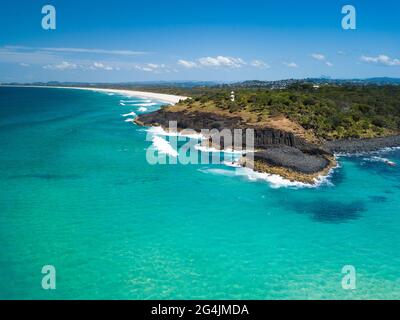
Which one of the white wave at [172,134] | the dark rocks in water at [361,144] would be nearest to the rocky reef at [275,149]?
the white wave at [172,134]

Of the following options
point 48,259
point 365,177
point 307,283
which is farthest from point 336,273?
point 365,177

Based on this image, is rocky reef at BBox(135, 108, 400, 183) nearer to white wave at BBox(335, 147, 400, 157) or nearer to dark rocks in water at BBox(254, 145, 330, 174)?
dark rocks in water at BBox(254, 145, 330, 174)

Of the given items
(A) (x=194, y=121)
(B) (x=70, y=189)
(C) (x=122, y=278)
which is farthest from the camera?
(A) (x=194, y=121)

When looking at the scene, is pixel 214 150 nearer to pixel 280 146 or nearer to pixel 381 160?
pixel 280 146

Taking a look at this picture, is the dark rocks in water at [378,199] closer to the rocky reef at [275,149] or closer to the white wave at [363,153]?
the rocky reef at [275,149]

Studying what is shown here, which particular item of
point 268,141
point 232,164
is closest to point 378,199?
point 232,164
